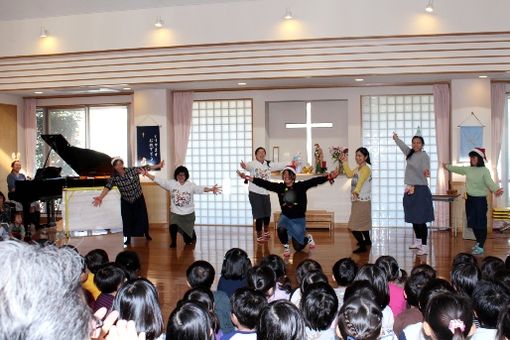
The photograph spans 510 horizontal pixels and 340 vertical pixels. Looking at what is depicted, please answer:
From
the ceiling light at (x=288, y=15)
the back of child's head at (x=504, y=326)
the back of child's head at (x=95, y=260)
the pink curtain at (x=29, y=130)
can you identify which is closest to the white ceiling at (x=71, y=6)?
the ceiling light at (x=288, y=15)

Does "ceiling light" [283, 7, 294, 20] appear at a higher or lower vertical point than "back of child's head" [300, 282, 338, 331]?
higher

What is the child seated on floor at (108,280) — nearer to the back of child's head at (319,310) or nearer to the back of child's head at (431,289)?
the back of child's head at (319,310)

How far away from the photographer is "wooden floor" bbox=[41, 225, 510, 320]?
274 inches

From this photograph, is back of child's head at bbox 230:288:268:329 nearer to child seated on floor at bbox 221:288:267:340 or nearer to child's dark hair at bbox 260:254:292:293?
child seated on floor at bbox 221:288:267:340

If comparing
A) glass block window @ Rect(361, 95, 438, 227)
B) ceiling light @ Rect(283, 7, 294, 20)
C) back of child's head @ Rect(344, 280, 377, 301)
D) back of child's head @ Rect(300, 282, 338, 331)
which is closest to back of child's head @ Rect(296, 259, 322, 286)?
back of child's head @ Rect(344, 280, 377, 301)

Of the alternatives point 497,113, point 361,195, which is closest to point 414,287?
point 361,195

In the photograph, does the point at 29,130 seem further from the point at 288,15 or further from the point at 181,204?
the point at 288,15

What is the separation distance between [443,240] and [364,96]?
10.4ft

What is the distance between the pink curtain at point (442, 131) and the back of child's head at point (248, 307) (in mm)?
7968

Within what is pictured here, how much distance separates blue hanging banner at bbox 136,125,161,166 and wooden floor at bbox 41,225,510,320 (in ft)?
4.36

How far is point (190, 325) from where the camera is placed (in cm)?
245

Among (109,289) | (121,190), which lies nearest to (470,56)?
(121,190)

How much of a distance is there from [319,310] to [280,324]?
712 mm

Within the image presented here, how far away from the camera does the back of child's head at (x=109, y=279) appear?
383 centimetres
